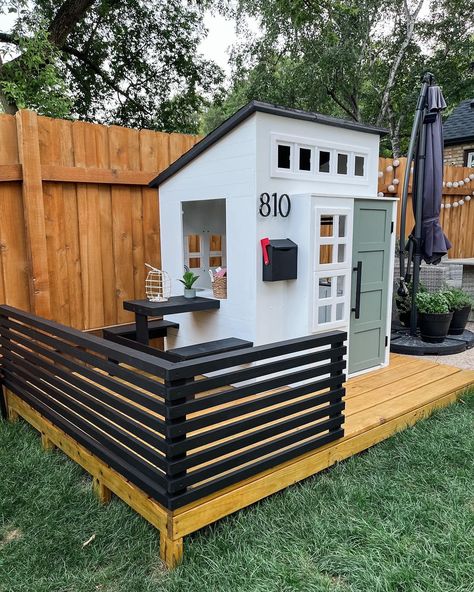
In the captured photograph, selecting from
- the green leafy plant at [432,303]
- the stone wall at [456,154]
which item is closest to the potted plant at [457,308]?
the green leafy plant at [432,303]

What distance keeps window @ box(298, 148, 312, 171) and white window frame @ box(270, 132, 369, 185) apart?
0.02 m

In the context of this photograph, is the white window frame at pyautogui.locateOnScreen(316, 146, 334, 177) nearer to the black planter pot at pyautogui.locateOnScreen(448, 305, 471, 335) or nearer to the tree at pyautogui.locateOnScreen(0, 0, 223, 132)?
the black planter pot at pyautogui.locateOnScreen(448, 305, 471, 335)

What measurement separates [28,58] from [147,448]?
675 cm

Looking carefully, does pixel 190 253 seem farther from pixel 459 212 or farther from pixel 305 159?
→ pixel 459 212

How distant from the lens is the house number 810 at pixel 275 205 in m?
3.07

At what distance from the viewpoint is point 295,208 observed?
10.5 feet

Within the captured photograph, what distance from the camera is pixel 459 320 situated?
4.92m

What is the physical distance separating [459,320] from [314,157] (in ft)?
9.20

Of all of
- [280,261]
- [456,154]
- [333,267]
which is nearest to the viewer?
[280,261]

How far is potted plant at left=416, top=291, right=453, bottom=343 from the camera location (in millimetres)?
4508

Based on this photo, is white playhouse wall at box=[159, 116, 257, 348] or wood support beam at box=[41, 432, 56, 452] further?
white playhouse wall at box=[159, 116, 257, 348]

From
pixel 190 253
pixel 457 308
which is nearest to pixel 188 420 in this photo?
pixel 190 253

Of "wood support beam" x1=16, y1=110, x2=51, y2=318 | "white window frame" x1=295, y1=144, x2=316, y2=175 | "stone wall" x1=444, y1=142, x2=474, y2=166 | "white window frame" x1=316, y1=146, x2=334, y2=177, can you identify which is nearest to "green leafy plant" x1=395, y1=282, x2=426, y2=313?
"white window frame" x1=316, y1=146, x2=334, y2=177

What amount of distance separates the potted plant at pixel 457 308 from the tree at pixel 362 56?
1012cm
